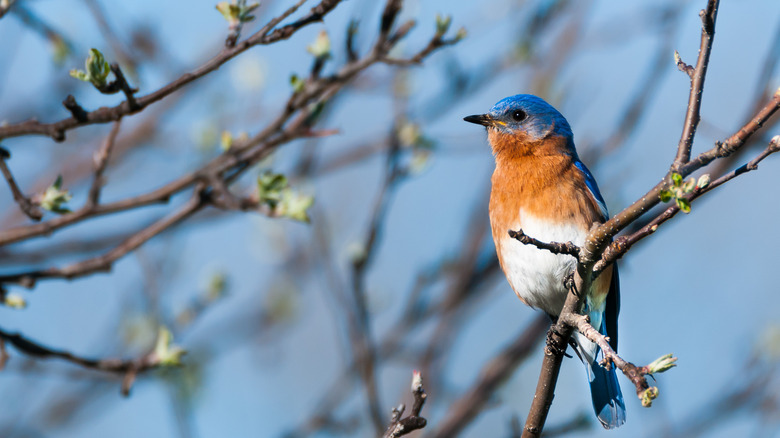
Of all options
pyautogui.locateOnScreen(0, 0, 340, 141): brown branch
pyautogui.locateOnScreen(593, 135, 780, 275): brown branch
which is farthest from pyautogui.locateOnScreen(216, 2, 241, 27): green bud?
pyautogui.locateOnScreen(593, 135, 780, 275): brown branch

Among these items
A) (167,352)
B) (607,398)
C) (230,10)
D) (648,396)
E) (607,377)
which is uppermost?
(230,10)

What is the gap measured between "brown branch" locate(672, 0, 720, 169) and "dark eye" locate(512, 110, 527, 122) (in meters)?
2.27

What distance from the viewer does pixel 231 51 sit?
2479mm

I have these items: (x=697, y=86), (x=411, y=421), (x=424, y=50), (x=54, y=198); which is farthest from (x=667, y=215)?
(x=54, y=198)

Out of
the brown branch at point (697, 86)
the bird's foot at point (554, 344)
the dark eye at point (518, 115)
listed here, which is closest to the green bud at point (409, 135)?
the dark eye at point (518, 115)

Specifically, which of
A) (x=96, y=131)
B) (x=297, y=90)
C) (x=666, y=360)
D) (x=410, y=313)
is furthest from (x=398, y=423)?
(x=96, y=131)

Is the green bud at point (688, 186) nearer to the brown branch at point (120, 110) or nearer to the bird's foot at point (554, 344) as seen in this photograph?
the bird's foot at point (554, 344)

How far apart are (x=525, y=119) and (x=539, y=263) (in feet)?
3.18

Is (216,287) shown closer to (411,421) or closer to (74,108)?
(74,108)

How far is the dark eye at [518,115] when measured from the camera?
4.14 metres

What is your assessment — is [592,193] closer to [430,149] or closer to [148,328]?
[430,149]

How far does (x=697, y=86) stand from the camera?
6.07ft

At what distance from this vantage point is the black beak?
415 cm

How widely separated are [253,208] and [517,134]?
1.63 m
